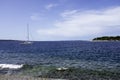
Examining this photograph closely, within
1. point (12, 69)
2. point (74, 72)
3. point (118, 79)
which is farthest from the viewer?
point (12, 69)

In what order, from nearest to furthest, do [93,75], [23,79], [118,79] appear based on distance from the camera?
[23,79], [118,79], [93,75]

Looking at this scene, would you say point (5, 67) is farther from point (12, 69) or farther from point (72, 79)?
point (72, 79)

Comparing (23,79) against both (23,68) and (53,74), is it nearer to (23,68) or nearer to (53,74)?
(53,74)

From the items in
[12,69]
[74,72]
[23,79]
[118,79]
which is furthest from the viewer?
[12,69]

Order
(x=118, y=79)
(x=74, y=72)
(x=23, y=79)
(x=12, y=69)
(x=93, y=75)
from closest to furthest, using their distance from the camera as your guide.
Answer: (x=23, y=79) < (x=118, y=79) < (x=93, y=75) < (x=74, y=72) < (x=12, y=69)

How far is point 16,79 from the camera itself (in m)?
27.4

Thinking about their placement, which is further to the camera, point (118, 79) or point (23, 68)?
point (23, 68)

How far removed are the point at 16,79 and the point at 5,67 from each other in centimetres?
1625

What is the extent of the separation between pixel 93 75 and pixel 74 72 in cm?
355

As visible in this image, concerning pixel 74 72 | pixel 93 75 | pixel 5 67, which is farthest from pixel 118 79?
pixel 5 67

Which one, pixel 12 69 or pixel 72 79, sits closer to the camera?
pixel 72 79

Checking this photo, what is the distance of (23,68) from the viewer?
139 ft

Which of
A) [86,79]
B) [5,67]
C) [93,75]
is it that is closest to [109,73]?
[93,75]

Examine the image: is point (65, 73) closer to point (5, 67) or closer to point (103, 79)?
point (103, 79)
